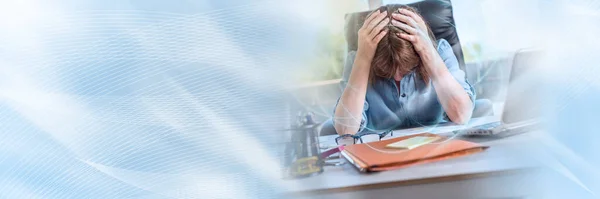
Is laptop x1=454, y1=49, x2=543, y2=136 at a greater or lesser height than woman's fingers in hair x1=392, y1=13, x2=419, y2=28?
lesser

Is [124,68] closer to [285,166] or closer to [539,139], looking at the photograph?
[285,166]

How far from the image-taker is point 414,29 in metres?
0.73

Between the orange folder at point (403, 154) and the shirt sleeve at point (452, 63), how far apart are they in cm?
11

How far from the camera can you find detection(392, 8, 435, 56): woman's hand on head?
28.7 inches

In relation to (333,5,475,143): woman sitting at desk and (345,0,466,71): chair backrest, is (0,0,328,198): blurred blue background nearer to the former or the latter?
(333,5,475,143): woman sitting at desk

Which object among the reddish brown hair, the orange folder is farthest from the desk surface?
the reddish brown hair

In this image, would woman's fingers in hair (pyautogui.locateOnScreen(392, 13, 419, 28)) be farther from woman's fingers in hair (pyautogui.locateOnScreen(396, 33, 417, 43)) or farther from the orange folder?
the orange folder

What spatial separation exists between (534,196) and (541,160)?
7 centimetres

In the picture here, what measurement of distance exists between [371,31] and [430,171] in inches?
10.4

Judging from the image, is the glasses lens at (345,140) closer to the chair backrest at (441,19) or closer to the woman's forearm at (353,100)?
the woman's forearm at (353,100)

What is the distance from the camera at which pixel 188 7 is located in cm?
71

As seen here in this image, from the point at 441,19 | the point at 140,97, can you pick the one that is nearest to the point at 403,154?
the point at 441,19

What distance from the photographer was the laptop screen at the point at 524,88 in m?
0.75

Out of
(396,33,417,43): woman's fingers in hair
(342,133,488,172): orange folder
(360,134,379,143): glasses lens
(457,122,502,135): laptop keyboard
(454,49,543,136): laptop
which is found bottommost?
(342,133,488,172): orange folder
